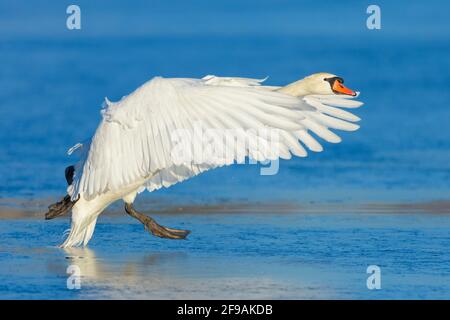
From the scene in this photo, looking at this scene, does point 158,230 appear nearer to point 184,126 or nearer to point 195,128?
point 184,126

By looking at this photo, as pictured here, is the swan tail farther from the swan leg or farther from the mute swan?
the swan leg

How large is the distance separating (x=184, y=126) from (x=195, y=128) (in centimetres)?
17

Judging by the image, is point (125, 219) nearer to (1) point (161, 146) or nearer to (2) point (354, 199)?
(2) point (354, 199)

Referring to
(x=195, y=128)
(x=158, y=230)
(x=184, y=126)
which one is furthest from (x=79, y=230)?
(x=195, y=128)

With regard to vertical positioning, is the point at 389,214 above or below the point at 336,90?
below

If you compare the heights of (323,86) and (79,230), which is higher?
(323,86)

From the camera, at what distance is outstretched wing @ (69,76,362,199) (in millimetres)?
8242

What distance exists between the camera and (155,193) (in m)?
14.2

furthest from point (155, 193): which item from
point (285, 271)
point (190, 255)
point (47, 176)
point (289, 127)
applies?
point (289, 127)

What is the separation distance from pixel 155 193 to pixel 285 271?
5.38 meters

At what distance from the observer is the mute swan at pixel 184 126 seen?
8.28 meters

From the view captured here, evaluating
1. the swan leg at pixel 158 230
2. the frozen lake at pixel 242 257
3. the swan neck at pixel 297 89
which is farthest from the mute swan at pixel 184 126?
the frozen lake at pixel 242 257

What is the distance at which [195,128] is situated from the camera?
8.48m
